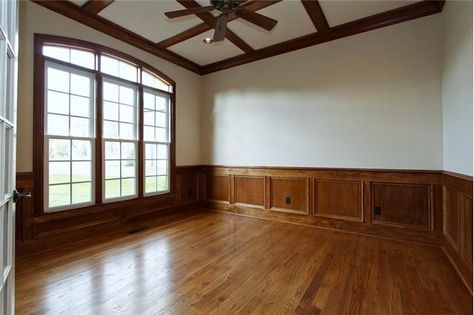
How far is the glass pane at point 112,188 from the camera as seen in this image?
11.4ft

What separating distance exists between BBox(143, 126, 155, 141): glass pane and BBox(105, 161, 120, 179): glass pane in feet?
2.21

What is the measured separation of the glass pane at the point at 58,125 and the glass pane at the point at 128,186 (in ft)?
3.46

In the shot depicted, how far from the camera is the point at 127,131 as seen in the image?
3.79 meters

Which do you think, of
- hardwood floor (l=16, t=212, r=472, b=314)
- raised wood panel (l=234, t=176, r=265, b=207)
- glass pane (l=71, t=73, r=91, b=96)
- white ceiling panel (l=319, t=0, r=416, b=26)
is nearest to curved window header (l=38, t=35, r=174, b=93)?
glass pane (l=71, t=73, r=91, b=96)

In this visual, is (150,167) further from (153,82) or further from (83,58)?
(83,58)

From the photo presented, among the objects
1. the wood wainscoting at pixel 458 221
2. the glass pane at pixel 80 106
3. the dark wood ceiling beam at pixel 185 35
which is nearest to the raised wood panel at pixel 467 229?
the wood wainscoting at pixel 458 221

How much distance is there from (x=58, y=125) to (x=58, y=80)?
56 centimetres

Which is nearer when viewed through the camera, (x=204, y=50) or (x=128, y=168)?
(x=128, y=168)

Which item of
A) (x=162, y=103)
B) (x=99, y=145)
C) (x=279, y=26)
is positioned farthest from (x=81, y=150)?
(x=279, y=26)

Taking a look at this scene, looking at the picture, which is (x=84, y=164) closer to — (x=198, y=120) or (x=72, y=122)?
(x=72, y=122)

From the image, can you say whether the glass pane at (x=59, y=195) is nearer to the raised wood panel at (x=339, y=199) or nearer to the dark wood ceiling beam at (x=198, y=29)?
the dark wood ceiling beam at (x=198, y=29)

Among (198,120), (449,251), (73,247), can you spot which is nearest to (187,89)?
(198,120)

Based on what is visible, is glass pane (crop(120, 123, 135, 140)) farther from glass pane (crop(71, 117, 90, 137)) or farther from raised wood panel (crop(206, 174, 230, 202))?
raised wood panel (crop(206, 174, 230, 202))

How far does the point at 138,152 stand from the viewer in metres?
3.90
